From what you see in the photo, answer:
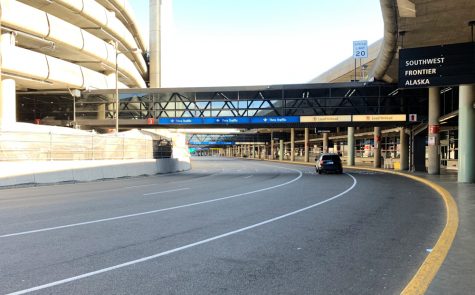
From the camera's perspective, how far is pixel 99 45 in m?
45.5

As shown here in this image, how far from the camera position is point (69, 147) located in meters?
25.9

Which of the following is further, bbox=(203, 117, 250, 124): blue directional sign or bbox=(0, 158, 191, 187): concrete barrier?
bbox=(203, 117, 250, 124): blue directional sign

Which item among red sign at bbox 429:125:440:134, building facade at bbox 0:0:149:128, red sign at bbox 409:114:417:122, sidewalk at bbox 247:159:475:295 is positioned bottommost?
sidewalk at bbox 247:159:475:295

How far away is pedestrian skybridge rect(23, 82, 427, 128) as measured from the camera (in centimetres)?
3416

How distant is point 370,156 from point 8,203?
5275 centimetres

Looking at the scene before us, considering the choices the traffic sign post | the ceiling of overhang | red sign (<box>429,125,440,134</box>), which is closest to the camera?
the ceiling of overhang

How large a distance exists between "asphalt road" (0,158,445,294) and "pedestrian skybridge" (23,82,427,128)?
21798 mm

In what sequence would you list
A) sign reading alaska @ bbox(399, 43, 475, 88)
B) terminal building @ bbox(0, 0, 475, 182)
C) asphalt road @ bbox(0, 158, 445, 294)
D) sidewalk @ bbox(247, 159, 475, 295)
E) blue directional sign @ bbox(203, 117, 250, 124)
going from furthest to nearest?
blue directional sign @ bbox(203, 117, 250, 124) < terminal building @ bbox(0, 0, 475, 182) < sign reading alaska @ bbox(399, 43, 475, 88) < asphalt road @ bbox(0, 158, 445, 294) < sidewalk @ bbox(247, 159, 475, 295)

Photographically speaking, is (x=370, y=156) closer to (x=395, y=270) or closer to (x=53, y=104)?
(x=53, y=104)

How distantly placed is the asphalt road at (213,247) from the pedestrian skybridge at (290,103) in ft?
71.5

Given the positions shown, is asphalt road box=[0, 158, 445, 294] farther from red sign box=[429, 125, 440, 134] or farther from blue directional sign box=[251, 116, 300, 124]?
blue directional sign box=[251, 116, 300, 124]

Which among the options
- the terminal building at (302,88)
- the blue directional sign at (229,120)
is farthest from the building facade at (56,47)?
the blue directional sign at (229,120)

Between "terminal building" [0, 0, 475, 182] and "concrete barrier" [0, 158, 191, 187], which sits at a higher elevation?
"terminal building" [0, 0, 475, 182]

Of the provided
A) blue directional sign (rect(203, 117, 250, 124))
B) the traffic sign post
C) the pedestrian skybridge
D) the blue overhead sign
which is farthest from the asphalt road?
the traffic sign post
